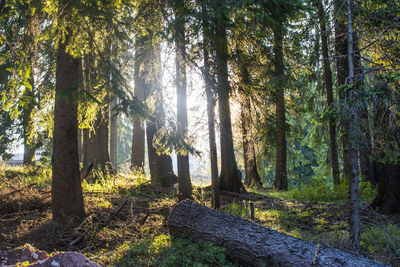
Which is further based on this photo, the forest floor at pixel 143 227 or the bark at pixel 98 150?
the bark at pixel 98 150

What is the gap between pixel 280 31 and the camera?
27.8 feet

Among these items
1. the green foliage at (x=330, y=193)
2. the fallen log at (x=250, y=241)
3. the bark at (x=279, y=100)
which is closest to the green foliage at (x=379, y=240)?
the fallen log at (x=250, y=241)

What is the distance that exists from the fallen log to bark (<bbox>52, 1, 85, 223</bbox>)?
8.09ft

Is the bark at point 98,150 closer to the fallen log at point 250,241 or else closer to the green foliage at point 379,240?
the fallen log at point 250,241

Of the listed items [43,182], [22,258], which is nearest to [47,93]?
[43,182]

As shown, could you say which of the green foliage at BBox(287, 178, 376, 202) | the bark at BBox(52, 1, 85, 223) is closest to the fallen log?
the bark at BBox(52, 1, 85, 223)

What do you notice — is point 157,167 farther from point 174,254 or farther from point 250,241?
point 250,241

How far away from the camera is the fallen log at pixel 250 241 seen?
414 centimetres

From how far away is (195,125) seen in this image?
9016 mm

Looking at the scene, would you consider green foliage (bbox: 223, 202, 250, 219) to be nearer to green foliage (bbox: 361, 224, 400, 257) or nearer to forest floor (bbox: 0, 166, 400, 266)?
forest floor (bbox: 0, 166, 400, 266)

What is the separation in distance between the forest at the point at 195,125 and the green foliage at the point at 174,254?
3 cm

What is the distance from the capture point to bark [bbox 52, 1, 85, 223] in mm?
6617

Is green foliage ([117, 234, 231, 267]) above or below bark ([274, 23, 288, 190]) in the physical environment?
below

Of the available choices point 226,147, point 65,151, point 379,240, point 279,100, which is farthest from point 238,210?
point 65,151
